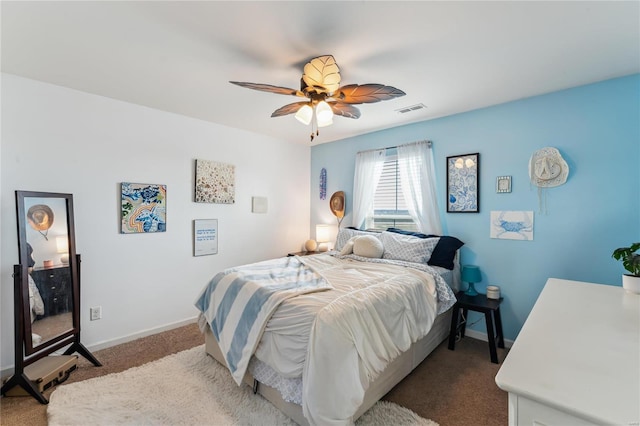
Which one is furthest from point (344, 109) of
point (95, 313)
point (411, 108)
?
point (95, 313)

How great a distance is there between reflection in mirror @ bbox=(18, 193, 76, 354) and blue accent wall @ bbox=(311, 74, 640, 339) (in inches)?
149

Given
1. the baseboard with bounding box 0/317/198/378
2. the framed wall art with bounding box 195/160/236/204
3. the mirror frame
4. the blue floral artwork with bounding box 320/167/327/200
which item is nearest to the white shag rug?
the mirror frame

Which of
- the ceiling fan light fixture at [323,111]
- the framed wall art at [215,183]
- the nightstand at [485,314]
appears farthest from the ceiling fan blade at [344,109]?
the nightstand at [485,314]

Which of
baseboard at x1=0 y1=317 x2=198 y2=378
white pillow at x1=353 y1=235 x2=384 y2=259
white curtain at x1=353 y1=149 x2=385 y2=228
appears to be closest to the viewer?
baseboard at x1=0 y1=317 x2=198 y2=378

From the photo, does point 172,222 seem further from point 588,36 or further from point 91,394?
point 588,36

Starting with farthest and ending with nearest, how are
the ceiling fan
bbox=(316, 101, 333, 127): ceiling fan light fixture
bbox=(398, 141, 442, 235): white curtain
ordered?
bbox=(398, 141, 442, 235): white curtain → bbox=(316, 101, 333, 127): ceiling fan light fixture → the ceiling fan

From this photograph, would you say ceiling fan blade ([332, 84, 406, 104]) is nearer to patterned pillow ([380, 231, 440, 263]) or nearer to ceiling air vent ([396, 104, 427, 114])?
ceiling air vent ([396, 104, 427, 114])

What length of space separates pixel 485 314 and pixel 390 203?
5.65 feet

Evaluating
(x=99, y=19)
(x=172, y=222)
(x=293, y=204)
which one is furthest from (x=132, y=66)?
(x=293, y=204)

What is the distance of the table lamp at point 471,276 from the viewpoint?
2924 mm

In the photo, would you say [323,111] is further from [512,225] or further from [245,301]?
[512,225]

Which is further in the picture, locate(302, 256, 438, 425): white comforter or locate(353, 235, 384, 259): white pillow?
locate(353, 235, 384, 259): white pillow

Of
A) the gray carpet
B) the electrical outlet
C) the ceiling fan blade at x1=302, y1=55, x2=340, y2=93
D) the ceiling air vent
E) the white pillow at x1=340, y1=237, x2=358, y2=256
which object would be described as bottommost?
the gray carpet

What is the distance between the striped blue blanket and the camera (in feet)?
6.17
